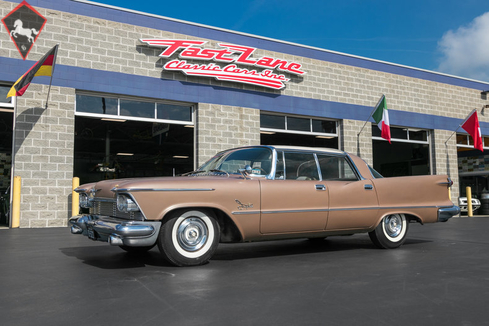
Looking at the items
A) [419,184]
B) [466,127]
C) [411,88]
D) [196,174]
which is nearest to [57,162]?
[196,174]

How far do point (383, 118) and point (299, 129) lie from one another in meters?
3.36

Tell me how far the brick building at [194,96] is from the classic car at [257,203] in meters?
3.96

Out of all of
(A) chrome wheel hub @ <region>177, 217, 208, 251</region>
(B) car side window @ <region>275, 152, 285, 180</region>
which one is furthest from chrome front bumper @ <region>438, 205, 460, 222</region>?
(A) chrome wheel hub @ <region>177, 217, 208, 251</region>

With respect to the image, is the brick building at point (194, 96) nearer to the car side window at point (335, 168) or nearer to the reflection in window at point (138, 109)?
the reflection in window at point (138, 109)

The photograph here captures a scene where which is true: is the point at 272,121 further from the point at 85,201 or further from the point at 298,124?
Answer: the point at 85,201

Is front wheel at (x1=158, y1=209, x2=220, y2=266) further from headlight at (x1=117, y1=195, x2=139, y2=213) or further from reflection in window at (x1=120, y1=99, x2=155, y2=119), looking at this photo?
reflection in window at (x1=120, y1=99, x2=155, y2=119)

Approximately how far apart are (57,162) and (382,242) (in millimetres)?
8855

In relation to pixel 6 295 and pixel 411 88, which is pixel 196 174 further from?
pixel 411 88

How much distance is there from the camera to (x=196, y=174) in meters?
6.05

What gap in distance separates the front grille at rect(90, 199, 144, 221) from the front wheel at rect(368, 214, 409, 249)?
3.70 meters

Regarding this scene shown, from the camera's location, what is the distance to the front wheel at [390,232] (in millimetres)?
6664

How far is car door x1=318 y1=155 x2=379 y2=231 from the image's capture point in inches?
241

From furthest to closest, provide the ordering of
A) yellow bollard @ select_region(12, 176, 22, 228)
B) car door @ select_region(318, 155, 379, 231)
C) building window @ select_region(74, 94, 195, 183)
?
building window @ select_region(74, 94, 195, 183), yellow bollard @ select_region(12, 176, 22, 228), car door @ select_region(318, 155, 379, 231)

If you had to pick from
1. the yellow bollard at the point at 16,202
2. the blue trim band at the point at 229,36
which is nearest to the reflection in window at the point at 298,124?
the blue trim band at the point at 229,36
